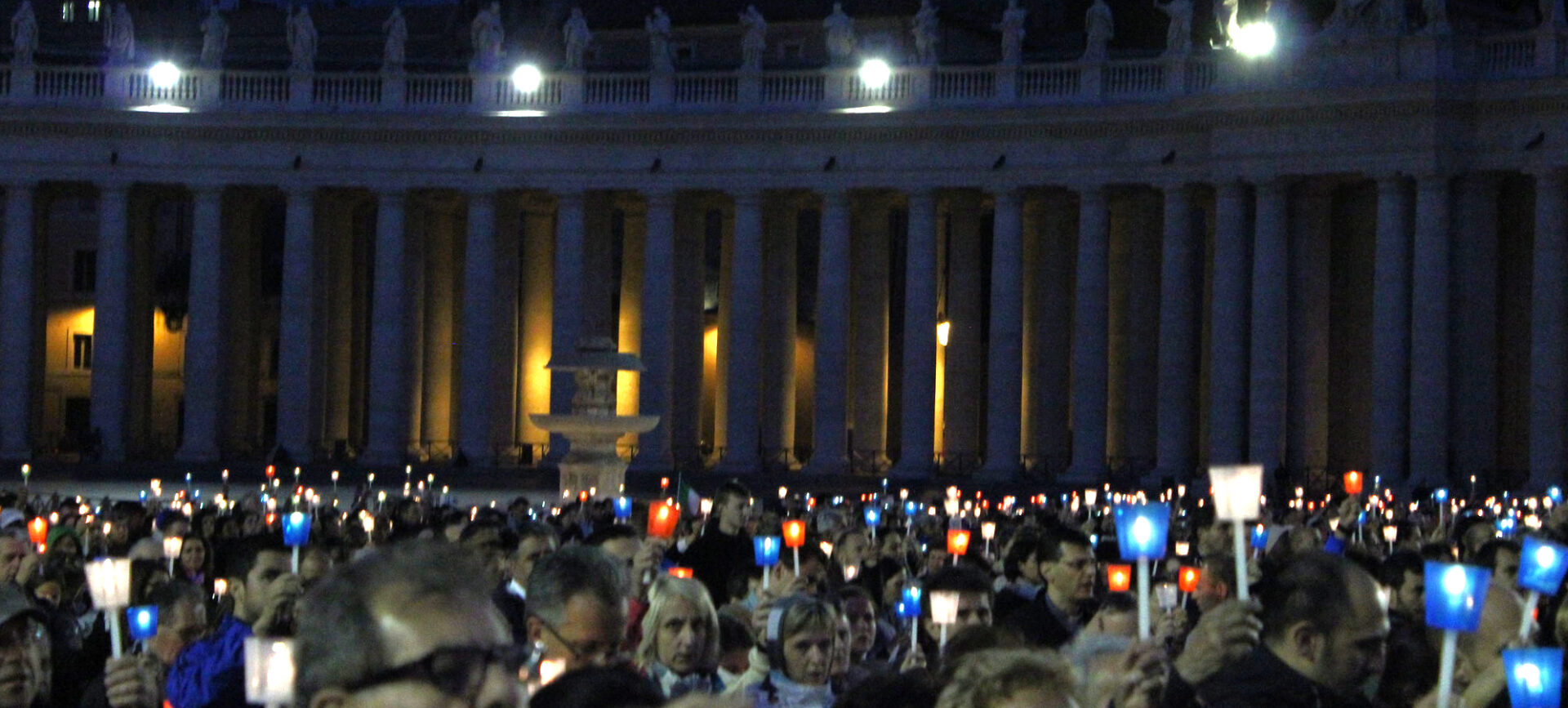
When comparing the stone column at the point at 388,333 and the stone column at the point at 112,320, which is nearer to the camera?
the stone column at the point at 112,320

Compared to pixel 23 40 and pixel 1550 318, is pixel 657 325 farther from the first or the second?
pixel 1550 318

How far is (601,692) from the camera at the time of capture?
8891 millimetres

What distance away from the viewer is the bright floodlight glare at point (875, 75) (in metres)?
74.7

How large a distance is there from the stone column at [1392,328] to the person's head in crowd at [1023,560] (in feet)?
153

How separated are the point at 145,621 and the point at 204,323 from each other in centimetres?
6488

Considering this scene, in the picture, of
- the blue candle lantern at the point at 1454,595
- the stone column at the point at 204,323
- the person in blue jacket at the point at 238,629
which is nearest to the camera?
the blue candle lantern at the point at 1454,595

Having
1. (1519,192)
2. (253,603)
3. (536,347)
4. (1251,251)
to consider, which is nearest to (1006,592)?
(253,603)

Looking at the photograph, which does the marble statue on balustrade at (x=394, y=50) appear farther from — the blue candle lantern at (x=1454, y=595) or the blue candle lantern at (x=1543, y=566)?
the blue candle lantern at (x=1454, y=595)

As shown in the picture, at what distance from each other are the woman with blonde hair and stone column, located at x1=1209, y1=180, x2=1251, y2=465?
57.2 meters

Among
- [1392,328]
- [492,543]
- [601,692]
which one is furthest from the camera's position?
[1392,328]

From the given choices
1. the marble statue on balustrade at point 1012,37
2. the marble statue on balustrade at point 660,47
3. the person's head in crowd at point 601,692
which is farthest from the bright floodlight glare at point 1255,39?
the person's head in crowd at point 601,692

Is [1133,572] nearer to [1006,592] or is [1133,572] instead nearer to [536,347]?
[1006,592]

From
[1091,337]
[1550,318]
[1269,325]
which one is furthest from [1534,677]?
[1091,337]

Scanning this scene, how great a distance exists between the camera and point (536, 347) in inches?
3297
